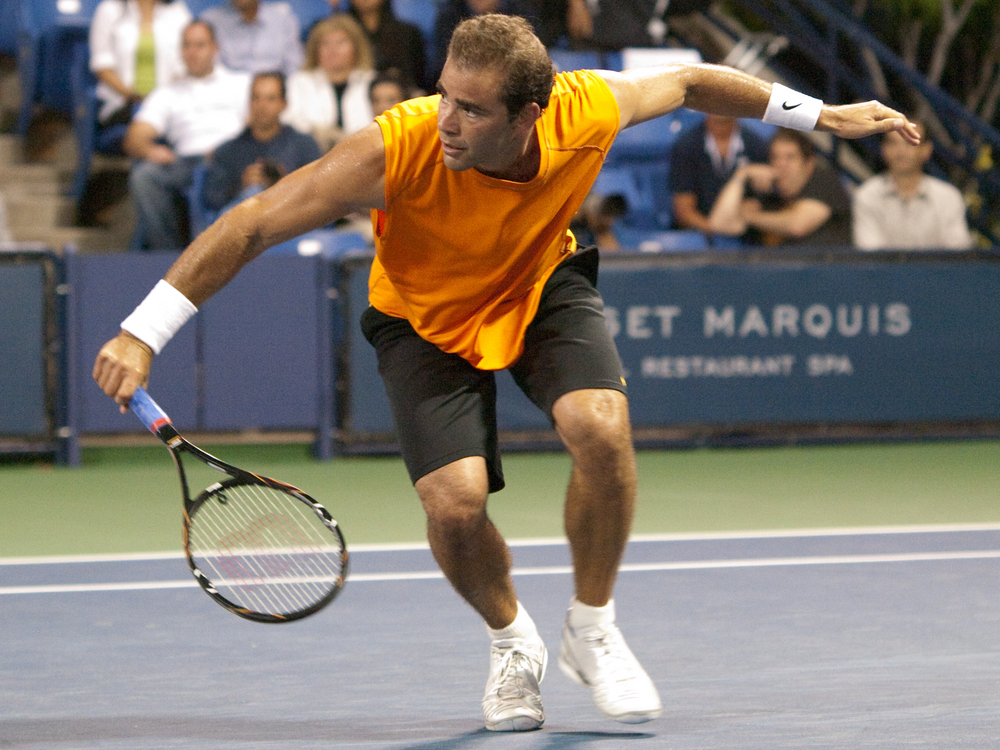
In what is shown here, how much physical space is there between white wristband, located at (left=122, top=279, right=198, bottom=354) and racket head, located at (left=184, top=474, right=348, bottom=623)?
382 millimetres

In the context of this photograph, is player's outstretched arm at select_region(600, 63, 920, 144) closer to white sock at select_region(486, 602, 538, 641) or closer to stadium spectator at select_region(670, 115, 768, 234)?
white sock at select_region(486, 602, 538, 641)

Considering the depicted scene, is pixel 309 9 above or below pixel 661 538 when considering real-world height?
above

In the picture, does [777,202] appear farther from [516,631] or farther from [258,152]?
[516,631]

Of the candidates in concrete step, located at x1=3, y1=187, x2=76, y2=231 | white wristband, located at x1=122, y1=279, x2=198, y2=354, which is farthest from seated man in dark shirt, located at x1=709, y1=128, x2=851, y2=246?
white wristband, located at x1=122, y1=279, x2=198, y2=354

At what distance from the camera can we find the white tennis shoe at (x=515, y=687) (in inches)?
146

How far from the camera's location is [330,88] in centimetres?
1074

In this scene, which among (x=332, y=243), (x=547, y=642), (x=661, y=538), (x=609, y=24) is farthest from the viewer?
(x=609, y=24)

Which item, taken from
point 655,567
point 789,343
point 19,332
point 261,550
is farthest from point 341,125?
point 261,550

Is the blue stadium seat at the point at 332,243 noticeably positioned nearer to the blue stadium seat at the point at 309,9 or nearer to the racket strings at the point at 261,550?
the blue stadium seat at the point at 309,9

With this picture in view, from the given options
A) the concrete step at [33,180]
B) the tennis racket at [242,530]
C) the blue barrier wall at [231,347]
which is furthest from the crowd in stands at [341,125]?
the tennis racket at [242,530]

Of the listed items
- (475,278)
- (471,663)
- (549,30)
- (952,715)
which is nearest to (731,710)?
(952,715)

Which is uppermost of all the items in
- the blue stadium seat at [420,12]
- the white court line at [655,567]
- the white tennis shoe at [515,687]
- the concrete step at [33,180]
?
the blue stadium seat at [420,12]

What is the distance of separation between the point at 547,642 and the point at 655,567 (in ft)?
4.14

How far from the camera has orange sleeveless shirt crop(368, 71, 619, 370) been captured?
3.58m
